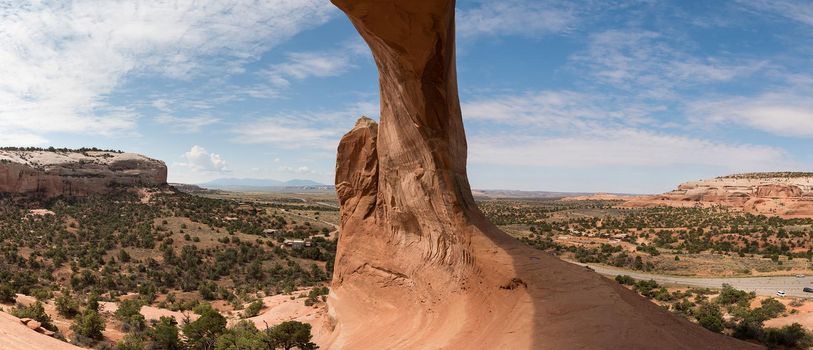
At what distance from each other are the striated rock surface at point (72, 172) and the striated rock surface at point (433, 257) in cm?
6310

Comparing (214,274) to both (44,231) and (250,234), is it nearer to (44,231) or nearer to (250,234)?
(250,234)

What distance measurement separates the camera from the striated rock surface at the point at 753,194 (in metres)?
77.4

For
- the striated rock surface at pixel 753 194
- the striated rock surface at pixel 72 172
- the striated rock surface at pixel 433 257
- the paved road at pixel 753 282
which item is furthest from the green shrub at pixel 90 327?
the striated rock surface at pixel 753 194

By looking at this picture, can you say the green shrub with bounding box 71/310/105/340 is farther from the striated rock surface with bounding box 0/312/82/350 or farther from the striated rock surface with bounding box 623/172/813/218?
the striated rock surface with bounding box 623/172/813/218

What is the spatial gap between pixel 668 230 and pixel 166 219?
62.0m

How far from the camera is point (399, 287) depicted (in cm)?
1321

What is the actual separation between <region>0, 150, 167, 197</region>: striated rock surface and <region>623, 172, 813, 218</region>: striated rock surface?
340ft

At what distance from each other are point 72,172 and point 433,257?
69.5m

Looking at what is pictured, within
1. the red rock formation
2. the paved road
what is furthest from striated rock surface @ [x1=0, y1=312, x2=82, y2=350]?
the red rock formation

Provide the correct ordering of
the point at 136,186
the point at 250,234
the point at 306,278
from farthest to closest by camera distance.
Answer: the point at 136,186 → the point at 250,234 → the point at 306,278

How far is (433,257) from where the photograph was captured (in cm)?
1224

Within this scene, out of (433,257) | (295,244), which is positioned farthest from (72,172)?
(433,257)

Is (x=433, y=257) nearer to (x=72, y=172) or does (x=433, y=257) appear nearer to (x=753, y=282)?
(x=753, y=282)

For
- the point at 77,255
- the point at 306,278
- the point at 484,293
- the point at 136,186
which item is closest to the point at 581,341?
the point at 484,293
